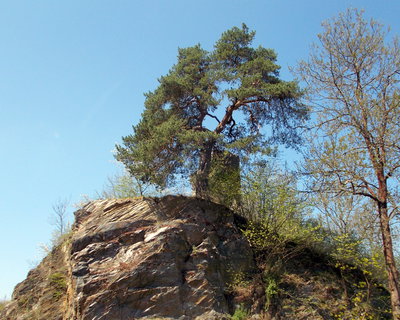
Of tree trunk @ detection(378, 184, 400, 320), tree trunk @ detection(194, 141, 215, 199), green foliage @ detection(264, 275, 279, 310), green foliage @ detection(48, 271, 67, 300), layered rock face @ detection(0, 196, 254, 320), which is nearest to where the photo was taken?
tree trunk @ detection(378, 184, 400, 320)

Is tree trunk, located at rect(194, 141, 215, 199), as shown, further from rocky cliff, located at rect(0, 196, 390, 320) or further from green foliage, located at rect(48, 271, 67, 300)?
green foliage, located at rect(48, 271, 67, 300)

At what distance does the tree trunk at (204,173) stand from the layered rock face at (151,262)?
71 cm

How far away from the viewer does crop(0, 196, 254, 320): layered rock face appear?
421 inches

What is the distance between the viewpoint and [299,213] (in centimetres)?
1277

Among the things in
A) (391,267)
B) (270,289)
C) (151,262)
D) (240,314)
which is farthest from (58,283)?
(391,267)

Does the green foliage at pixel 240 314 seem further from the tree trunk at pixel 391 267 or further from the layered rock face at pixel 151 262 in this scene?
the tree trunk at pixel 391 267

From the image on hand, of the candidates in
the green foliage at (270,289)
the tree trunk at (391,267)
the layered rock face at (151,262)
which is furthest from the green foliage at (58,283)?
the tree trunk at (391,267)

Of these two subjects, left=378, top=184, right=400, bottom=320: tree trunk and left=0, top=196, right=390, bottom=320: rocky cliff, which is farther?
left=0, top=196, right=390, bottom=320: rocky cliff

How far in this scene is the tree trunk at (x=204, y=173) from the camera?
550 inches

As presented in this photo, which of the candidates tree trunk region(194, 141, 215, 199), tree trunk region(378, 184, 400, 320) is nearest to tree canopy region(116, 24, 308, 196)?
tree trunk region(194, 141, 215, 199)

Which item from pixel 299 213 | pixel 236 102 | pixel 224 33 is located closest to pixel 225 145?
pixel 236 102

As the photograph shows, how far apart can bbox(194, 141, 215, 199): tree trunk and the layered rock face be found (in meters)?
0.71

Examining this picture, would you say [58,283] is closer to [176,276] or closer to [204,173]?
[176,276]

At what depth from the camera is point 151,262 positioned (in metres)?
11.3
